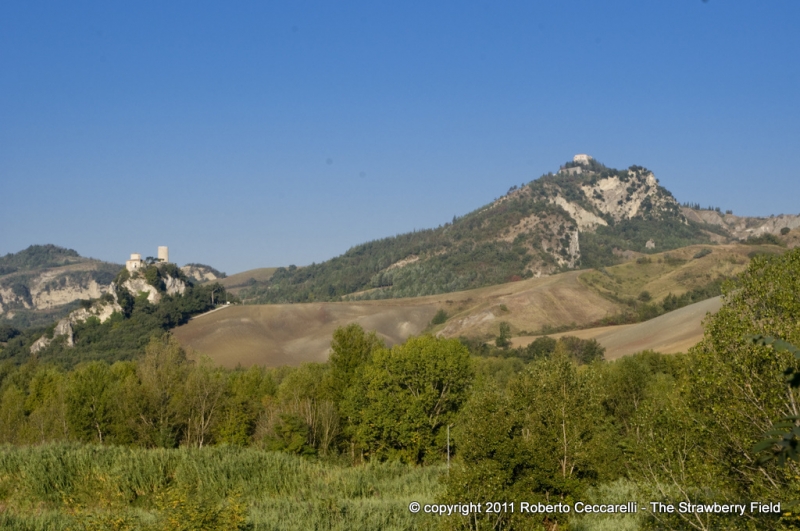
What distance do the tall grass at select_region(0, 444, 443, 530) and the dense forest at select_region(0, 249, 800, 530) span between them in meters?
0.15

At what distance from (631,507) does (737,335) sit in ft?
28.2

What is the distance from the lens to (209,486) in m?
39.3

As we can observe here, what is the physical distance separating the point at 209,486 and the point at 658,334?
10672 centimetres

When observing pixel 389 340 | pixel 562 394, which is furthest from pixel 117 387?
pixel 389 340

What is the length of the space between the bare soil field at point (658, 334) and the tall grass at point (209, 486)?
74.8 m

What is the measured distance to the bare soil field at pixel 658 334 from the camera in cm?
11788

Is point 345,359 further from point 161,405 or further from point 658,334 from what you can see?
point 658,334

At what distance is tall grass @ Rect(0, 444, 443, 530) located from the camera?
3131cm

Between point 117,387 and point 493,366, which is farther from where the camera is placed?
point 493,366

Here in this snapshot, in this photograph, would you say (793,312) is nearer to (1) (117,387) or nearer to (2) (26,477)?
(2) (26,477)

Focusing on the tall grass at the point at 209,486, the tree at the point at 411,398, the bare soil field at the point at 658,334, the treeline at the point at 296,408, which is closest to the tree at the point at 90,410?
the treeline at the point at 296,408

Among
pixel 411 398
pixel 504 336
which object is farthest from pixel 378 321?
pixel 411 398

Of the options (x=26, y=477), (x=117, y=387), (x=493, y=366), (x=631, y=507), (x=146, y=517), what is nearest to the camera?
(x=631, y=507)

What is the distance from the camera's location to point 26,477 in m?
40.6
